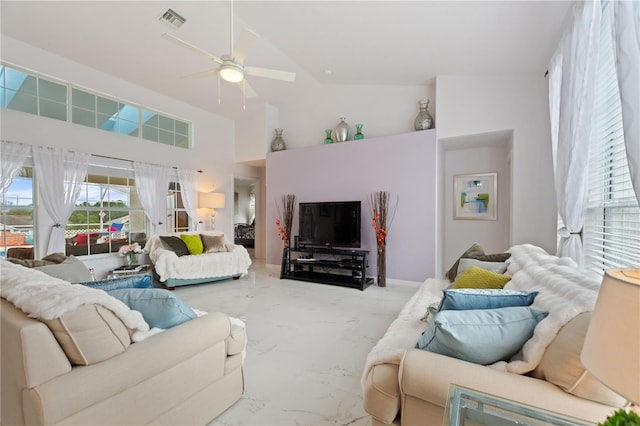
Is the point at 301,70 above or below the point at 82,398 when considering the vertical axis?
above

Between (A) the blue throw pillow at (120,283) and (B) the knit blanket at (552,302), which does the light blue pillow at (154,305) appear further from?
(B) the knit blanket at (552,302)

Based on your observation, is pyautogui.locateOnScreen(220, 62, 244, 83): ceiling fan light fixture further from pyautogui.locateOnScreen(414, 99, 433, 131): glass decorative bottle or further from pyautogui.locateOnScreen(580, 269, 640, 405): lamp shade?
pyautogui.locateOnScreen(414, 99, 433, 131): glass decorative bottle

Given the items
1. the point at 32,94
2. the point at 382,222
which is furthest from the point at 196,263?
the point at 32,94

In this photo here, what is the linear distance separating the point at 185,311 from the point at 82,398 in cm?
57

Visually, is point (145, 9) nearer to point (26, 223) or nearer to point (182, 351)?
point (26, 223)

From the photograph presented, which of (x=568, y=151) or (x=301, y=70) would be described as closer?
(x=568, y=151)

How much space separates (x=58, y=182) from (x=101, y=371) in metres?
4.25

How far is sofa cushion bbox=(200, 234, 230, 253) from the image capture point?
198 inches

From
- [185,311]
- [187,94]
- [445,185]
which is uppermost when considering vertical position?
[187,94]

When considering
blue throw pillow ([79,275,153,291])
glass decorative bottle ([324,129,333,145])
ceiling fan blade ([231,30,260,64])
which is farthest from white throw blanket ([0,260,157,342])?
glass decorative bottle ([324,129,333,145])

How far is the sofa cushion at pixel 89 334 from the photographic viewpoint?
111 centimetres

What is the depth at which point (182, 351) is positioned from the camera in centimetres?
142

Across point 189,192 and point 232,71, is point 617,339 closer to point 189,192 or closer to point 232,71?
point 232,71

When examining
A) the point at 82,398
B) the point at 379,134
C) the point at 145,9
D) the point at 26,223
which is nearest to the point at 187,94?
the point at 145,9
